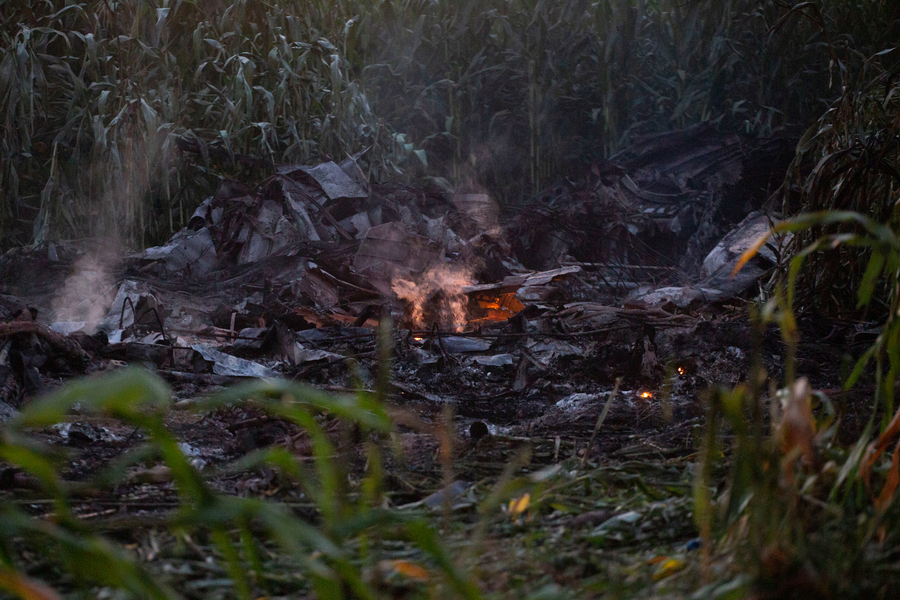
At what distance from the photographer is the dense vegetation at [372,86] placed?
6.50m

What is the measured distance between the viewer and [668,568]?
773 mm

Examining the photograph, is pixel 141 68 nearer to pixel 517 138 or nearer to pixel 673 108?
pixel 517 138

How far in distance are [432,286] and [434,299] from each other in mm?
198

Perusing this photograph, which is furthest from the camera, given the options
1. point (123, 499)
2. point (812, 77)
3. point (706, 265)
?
point (812, 77)

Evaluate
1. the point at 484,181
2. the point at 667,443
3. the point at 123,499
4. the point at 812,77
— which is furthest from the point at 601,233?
the point at 123,499

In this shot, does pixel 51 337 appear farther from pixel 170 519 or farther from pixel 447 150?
pixel 447 150

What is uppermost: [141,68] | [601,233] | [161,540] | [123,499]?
[141,68]

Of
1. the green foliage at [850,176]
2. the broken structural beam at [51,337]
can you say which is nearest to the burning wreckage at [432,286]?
the broken structural beam at [51,337]

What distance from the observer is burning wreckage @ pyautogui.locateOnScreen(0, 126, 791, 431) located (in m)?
3.17

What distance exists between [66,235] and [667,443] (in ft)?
21.4

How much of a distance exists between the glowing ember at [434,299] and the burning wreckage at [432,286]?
0.6 inches

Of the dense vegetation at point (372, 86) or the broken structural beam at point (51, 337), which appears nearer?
the broken structural beam at point (51, 337)

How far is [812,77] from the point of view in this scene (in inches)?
356

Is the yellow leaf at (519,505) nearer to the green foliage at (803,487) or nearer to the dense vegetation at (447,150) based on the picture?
the dense vegetation at (447,150)
